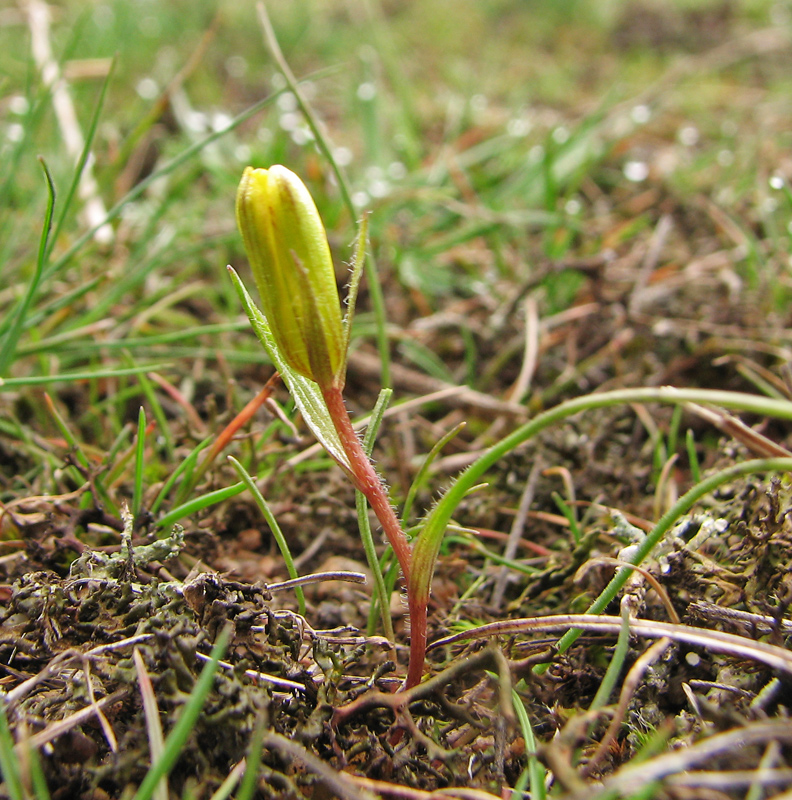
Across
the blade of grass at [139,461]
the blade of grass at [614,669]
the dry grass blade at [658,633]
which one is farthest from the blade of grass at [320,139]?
the blade of grass at [614,669]

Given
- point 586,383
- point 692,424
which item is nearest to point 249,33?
point 586,383

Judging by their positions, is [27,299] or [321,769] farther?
[27,299]

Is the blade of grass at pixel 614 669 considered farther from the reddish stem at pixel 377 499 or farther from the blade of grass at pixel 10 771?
the blade of grass at pixel 10 771

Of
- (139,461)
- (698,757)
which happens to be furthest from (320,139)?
(698,757)

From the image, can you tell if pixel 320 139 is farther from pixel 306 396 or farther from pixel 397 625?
pixel 397 625

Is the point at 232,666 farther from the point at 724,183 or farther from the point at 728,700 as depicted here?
the point at 724,183

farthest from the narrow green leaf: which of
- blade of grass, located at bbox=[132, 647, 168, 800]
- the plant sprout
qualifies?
blade of grass, located at bbox=[132, 647, 168, 800]
